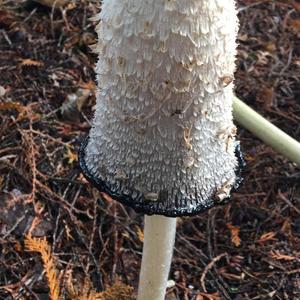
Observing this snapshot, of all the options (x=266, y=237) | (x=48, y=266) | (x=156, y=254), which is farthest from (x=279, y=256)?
(x=48, y=266)

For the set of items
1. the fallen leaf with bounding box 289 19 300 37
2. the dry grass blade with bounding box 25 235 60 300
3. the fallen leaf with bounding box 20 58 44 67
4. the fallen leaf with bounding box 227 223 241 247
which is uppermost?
the fallen leaf with bounding box 289 19 300 37

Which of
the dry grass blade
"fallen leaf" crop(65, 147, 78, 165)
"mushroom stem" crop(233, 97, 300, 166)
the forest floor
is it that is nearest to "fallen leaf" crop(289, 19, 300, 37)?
the forest floor

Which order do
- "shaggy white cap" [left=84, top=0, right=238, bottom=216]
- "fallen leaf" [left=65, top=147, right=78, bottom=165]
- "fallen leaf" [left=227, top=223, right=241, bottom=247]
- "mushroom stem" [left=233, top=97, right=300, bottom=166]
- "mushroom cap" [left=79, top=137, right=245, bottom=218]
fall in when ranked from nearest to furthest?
"shaggy white cap" [left=84, top=0, right=238, bottom=216] < "mushroom cap" [left=79, top=137, right=245, bottom=218] < "mushroom stem" [left=233, top=97, right=300, bottom=166] < "fallen leaf" [left=227, top=223, right=241, bottom=247] < "fallen leaf" [left=65, top=147, right=78, bottom=165]

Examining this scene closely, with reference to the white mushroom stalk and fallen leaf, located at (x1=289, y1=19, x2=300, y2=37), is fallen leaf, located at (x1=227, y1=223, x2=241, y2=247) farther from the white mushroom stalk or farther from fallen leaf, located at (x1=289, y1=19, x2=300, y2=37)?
fallen leaf, located at (x1=289, y1=19, x2=300, y2=37)

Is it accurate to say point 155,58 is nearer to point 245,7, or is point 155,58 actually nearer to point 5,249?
point 5,249

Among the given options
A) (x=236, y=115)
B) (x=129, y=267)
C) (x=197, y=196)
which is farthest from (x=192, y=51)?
(x=129, y=267)

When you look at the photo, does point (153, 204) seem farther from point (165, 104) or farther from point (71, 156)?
point (71, 156)

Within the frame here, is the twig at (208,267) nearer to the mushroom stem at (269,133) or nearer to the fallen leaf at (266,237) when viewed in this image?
the fallen leaf at (266,237)

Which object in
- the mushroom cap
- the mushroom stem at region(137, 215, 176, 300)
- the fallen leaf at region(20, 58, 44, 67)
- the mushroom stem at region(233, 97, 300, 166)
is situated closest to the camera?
the mushroom cap
